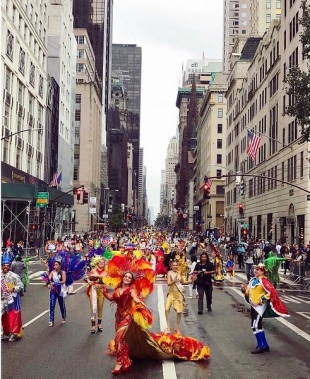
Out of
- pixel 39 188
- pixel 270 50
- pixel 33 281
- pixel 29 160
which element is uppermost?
pixel 270 50

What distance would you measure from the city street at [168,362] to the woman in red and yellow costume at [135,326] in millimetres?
202

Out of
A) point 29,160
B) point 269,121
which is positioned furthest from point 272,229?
point 29,160

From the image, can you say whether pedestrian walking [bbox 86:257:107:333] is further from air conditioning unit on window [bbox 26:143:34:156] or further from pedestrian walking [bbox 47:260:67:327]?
air conditioning unit on window [bbox 26:143:34:156]

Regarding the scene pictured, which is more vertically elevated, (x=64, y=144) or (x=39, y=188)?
(x=64, y=144)

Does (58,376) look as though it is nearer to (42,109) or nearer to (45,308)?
(45,308)

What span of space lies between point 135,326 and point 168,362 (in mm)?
993

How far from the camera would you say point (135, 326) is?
8430mm

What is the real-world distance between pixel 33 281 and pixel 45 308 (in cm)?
911

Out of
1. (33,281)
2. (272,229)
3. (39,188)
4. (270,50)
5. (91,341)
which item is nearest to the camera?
(91,341)

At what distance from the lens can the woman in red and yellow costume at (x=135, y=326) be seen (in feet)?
27.4

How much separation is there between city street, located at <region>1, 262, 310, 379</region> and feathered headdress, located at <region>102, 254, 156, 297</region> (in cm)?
127

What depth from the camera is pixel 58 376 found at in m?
7.91

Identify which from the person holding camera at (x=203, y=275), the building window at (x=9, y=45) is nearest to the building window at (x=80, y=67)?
the building window at (x=9, y=45)

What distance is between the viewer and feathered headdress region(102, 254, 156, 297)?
905cm
